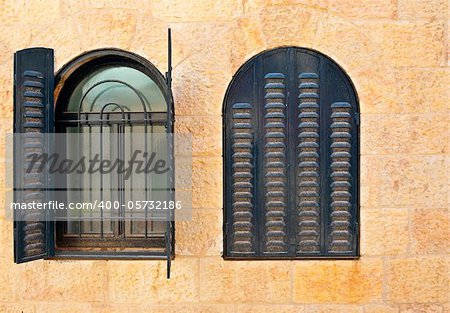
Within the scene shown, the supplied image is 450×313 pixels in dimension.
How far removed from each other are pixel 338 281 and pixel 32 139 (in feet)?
10.6

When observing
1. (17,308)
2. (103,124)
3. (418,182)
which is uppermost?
(103,124)

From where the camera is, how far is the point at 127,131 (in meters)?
3.77

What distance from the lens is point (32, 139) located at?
3562 millimetres

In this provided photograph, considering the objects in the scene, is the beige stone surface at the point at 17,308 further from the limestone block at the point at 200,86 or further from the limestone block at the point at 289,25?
the limestone block at the point at 289,25

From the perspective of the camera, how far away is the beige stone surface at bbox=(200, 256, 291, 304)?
3615 millimetres

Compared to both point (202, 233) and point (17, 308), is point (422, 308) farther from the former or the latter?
point (17, 308)

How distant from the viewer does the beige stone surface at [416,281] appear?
11.8 feet

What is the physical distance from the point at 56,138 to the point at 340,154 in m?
2.81

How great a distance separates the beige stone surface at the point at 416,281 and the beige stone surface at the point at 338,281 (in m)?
0.12

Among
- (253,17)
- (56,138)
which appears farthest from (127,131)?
(253,17)

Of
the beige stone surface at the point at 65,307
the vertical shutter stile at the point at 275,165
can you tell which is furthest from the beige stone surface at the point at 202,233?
the beige stone surface at the point at 65,307

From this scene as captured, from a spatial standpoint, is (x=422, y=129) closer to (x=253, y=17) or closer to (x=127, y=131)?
(x=253, y=17)

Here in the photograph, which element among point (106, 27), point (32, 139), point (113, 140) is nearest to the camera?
point (32, 139)

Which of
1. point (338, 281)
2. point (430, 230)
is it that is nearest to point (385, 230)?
point (430, 230)
